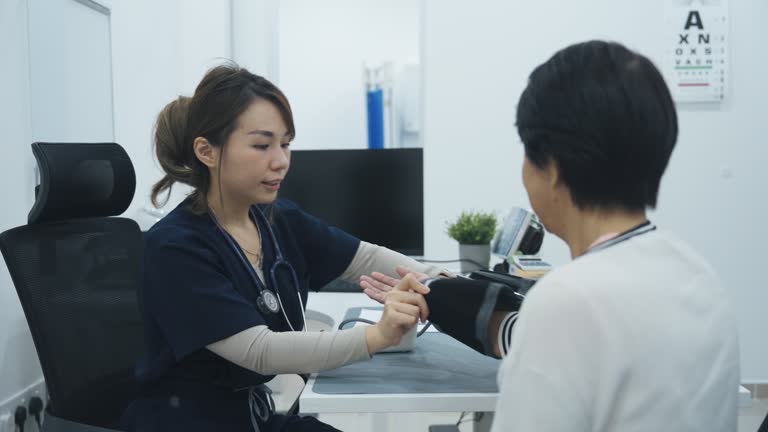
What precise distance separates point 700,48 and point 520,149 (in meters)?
1.06

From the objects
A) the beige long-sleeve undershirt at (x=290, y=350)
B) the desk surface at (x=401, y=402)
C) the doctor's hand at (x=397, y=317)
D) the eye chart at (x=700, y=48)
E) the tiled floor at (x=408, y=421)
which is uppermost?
the eye chart at (x=700, y=48)

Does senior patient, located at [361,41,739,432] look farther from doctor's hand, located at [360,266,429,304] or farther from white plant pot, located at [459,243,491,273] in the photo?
white plant pot, located at [459,243,491,273]

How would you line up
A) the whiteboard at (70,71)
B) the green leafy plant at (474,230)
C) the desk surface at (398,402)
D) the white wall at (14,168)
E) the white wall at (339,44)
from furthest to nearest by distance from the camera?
1. the white wall at (339,44)
2. the green leafy plant at (474,230)
3. the whiteboard at (70,71)
4. the white wall at (14,168)
5. the desk surface at (398,402)

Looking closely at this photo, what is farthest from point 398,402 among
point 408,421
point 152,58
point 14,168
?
point 152,58

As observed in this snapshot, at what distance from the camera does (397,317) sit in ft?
3.92

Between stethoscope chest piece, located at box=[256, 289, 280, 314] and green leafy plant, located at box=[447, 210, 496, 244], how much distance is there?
1.23m

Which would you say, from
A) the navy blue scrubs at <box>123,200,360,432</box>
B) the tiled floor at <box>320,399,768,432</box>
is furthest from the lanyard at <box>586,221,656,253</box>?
the tiled floor at <box>320,399,768,432</box>

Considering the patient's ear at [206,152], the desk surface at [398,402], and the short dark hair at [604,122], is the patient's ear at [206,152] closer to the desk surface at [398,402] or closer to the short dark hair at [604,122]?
the desk surface at [398,402]

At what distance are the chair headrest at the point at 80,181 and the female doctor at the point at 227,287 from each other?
0.18 meters

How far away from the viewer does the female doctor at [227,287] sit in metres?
1.21

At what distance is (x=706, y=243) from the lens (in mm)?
3539

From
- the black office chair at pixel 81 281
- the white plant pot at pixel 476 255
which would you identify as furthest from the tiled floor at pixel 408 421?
the black office chair at pixel 81 281

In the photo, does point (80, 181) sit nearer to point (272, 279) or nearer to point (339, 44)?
point (272, 279)

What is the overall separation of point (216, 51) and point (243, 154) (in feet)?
7.19
